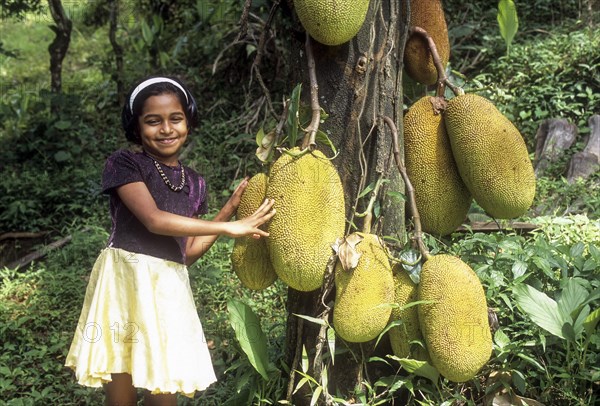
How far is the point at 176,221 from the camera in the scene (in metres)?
1.77

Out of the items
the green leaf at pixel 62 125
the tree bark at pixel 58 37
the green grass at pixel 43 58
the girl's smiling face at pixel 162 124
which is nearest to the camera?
the girl's smiling face at pixel 162 124

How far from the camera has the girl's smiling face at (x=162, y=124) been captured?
184 cm

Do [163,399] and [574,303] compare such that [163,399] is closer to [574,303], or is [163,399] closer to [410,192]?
[410,192]

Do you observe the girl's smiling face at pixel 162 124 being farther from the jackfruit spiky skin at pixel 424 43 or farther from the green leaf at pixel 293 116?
the jackfruit spiky skin at pixel 424 43

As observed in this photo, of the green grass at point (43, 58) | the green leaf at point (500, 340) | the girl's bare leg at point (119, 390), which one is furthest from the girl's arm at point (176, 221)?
the green grass at point (43, 58)

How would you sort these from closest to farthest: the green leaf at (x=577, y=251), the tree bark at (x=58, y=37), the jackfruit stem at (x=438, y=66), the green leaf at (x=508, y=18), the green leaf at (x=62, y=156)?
the jackfruit stem at (x=438, y=66) → the green leaf at (x=577, y=251) → the green leaf at (x=508, y=18) → the green leaf at (x=62, y=156) → the tree bark at (x=58, y=37)

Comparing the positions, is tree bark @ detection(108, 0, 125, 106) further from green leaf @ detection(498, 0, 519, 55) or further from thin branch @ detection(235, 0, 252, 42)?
thin branch @ detection(235, 0, 252, 42)

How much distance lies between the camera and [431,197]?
1.85m

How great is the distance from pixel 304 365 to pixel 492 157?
2.38 ft

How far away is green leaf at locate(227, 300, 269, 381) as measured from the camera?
190cm

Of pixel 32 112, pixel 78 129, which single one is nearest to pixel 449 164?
pixel 78 129

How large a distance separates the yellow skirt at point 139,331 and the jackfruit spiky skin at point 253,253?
0.66 feet

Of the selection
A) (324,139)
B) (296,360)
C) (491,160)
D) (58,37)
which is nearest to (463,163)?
(491,160)

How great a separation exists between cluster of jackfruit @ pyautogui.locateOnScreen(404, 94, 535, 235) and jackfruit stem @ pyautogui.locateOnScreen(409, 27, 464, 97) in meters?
0.05
